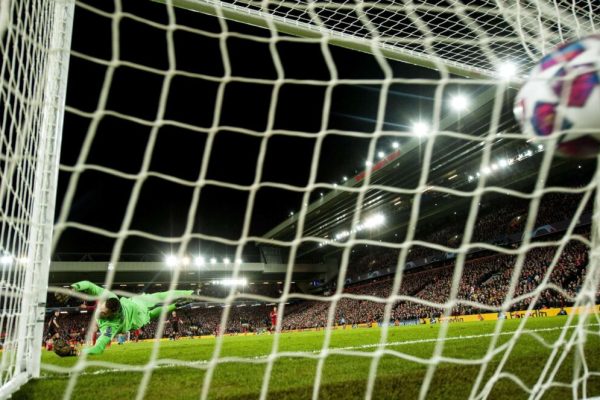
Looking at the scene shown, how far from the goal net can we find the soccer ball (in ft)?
0.41

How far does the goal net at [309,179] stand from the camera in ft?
6.47

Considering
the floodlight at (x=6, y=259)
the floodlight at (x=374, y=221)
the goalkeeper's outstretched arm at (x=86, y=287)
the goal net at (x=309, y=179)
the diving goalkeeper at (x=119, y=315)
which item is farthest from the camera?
the floodlight at (x=374, y=221)

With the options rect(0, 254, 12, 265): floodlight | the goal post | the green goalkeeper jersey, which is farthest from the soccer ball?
the green goalkeeper jersey

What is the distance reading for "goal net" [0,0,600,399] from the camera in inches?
77.6

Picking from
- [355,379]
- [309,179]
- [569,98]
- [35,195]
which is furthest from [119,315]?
[569,98]

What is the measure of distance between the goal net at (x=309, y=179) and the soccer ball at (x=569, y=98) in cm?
13

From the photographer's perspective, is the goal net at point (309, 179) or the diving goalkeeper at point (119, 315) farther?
the diving goalkeeper at point (119, 315)

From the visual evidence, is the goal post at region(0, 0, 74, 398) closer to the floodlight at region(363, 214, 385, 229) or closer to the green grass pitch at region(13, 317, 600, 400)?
the green grass pitch at region(13, 317, 600, 400)

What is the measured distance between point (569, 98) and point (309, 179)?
1183mm

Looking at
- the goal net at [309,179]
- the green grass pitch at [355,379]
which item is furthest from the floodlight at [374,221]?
the green grass pitch at [355,379]

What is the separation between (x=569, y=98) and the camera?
6.18ft

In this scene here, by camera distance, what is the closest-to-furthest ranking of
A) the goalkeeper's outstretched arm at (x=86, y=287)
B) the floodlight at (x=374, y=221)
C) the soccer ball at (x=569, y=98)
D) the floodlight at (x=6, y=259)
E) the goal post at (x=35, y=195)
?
the soccer ball at (x=569, y=98)
the floodlight at (x=6, y=259)
the goal post at (x=35, y=195)
the goalkeeper's outstretched arm at (x=86, y=287)
the floodlight at (x=374, y=221)

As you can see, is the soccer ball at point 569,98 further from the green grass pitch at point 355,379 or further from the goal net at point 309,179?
the green grass pitch at point 355,379

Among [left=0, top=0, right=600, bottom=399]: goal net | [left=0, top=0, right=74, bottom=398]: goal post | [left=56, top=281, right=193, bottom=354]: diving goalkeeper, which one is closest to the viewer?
[left=0, top=0, right=600, bottom=399]: goal net
